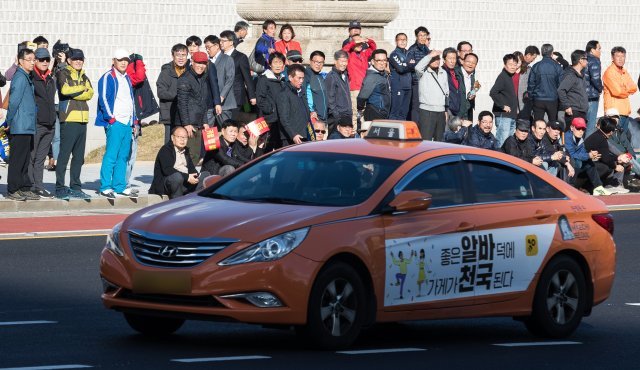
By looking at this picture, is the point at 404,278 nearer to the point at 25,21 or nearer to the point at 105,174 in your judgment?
the point at 105,174

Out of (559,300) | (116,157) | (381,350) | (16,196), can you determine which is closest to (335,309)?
(381,350)

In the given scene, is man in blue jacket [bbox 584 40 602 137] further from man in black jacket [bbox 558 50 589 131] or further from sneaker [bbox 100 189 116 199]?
sneaker [bbox 100 189 116 199]

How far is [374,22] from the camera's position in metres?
28.0

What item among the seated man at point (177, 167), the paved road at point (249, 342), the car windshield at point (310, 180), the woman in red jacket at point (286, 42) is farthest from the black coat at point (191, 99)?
the car windshield at point (310, 180)

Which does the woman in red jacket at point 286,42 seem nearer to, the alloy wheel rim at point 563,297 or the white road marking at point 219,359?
the alloy wheel rim at point 563,297

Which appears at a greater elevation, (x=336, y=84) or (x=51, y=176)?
(x=336, y=84)

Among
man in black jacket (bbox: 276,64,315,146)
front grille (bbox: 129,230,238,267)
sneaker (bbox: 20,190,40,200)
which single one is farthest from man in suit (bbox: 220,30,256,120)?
front grille (bbox: 129,230,238,267)

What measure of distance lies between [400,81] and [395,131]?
12378mm

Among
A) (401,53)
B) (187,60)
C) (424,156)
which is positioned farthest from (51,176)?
(424,156)

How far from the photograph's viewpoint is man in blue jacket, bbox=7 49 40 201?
20719mm

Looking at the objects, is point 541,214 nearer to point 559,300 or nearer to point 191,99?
point 559,300

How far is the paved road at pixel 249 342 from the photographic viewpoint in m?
11.0

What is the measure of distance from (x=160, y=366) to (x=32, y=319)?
7.99 ft

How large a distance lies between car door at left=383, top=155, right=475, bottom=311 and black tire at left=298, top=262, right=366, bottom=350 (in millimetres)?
321
